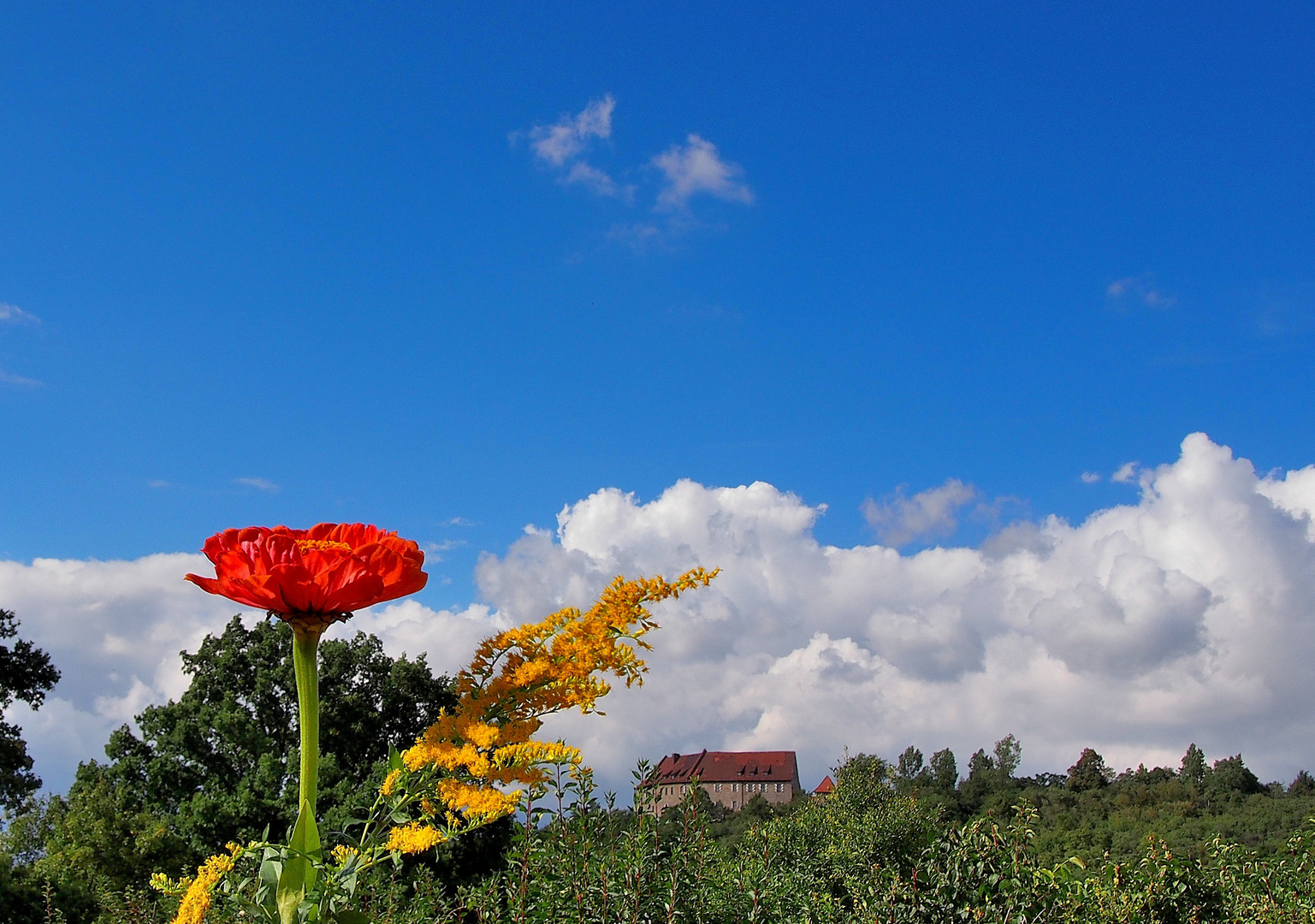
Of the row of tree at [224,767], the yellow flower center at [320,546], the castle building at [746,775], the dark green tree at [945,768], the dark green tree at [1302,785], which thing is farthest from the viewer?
the castle building at [746,775]

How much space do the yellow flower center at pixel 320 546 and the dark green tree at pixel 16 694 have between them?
75.2 feet

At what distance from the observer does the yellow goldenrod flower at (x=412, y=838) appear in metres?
2.01

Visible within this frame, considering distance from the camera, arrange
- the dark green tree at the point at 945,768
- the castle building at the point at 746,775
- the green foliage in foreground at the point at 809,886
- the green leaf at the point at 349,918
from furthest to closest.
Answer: the castle building at the point at 746,775
the dark green tree at the point at 945,768
the green foliage in foreground at the point at 809,886
the green leaf at the point at 349,918

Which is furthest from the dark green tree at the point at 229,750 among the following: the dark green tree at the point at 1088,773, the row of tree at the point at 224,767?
the dark green tree at the point at 1088,773

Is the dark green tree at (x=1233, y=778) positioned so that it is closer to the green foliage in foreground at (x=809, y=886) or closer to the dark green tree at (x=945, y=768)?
the dark green tree at (x=945, y=768)

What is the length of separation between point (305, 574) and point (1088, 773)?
3914 cm

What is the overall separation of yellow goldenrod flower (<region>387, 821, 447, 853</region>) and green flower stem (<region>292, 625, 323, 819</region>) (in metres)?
0.32

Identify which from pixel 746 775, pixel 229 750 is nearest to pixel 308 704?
pixel 229 750

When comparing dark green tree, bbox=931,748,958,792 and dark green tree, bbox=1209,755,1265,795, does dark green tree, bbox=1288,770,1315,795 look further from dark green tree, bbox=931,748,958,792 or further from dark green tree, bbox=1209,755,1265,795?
dark green tree, bbox=931,748,958,792

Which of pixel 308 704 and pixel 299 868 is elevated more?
pixel 308 704

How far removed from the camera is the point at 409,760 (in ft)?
6.93

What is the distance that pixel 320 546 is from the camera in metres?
1.84

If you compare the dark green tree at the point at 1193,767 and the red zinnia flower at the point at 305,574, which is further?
the dark green tree at the point at 1193,767

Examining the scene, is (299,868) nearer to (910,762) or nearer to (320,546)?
(320,546)
